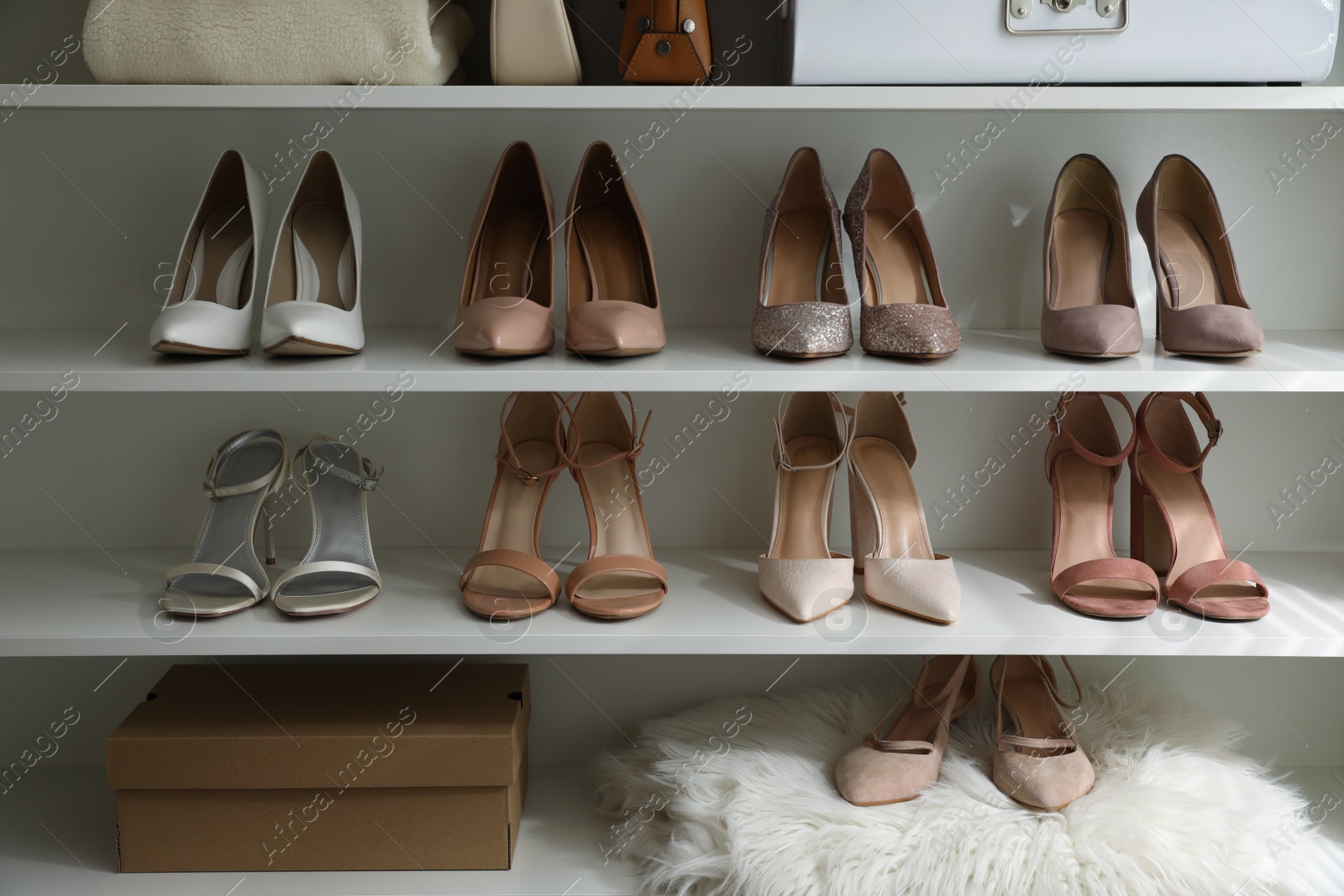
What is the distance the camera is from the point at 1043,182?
53.0 inches

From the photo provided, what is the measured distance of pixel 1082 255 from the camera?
4.35 feet

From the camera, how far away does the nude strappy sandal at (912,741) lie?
4.08 ft

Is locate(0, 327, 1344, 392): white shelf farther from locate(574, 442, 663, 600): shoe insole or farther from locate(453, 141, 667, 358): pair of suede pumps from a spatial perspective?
locate(574, 442, 663, 600): shoe insole

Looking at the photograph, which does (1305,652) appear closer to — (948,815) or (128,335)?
(948,815)

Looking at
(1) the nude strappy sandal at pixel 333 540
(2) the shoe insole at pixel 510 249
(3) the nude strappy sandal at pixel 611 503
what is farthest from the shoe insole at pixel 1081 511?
(1) the nude strappy sandal at pixel 333 540

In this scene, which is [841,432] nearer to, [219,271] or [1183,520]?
[1183,520]

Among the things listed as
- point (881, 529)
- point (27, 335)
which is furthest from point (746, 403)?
point (27, 335)

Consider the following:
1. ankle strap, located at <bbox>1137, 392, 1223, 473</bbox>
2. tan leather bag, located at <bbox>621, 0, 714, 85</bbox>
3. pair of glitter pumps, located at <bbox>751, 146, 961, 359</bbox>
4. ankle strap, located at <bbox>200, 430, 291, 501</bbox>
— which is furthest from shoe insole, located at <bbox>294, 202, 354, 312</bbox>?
ankle strap, located at <bbox>1137, 392, 1223, 473</bbox>

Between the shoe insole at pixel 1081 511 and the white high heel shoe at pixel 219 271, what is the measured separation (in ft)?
3.75

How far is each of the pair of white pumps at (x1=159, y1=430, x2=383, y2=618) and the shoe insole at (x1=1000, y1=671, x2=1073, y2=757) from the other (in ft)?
3.09

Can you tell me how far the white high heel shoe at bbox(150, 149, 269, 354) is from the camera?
1.09m

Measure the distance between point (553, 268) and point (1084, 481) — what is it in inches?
33.3

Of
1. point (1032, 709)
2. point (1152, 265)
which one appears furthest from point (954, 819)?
point (1152, 265)

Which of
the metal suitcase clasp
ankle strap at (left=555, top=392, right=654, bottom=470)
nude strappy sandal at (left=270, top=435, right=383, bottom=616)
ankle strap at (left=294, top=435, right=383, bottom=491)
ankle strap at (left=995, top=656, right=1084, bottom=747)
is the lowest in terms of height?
ankle strap at (left=995, top=656, right=1084, bottom=747)
